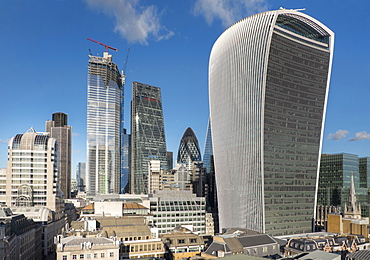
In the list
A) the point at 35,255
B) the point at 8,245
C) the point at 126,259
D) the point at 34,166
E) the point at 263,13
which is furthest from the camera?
the point at 263,13

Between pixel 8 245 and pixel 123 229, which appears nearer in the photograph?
pixel 8 245

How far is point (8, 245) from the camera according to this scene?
106 metres

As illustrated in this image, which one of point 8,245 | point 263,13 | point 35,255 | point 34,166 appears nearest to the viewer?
point 8,245

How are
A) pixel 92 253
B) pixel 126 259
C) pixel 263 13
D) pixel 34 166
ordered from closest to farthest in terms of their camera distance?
pixel 92 253
pixel 126 259
pixel 34 166
pixel 263 13

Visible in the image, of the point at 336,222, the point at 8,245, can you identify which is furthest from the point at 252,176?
the point at 8,245

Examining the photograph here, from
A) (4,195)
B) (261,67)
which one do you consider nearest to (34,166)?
(4,195)

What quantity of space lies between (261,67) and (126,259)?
121 meters

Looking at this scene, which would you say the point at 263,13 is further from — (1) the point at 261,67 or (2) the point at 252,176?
(2) the point at 252,176

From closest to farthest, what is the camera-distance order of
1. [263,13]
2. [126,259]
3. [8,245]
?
1. [8,245]
2. [126,259]
3. [263,13]

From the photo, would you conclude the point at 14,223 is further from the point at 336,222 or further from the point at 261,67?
the point at 336,222

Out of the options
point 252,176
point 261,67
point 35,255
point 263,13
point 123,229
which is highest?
point 263,13

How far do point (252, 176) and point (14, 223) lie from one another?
391ft

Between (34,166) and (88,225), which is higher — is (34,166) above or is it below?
above

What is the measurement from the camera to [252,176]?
19988 centimetres
